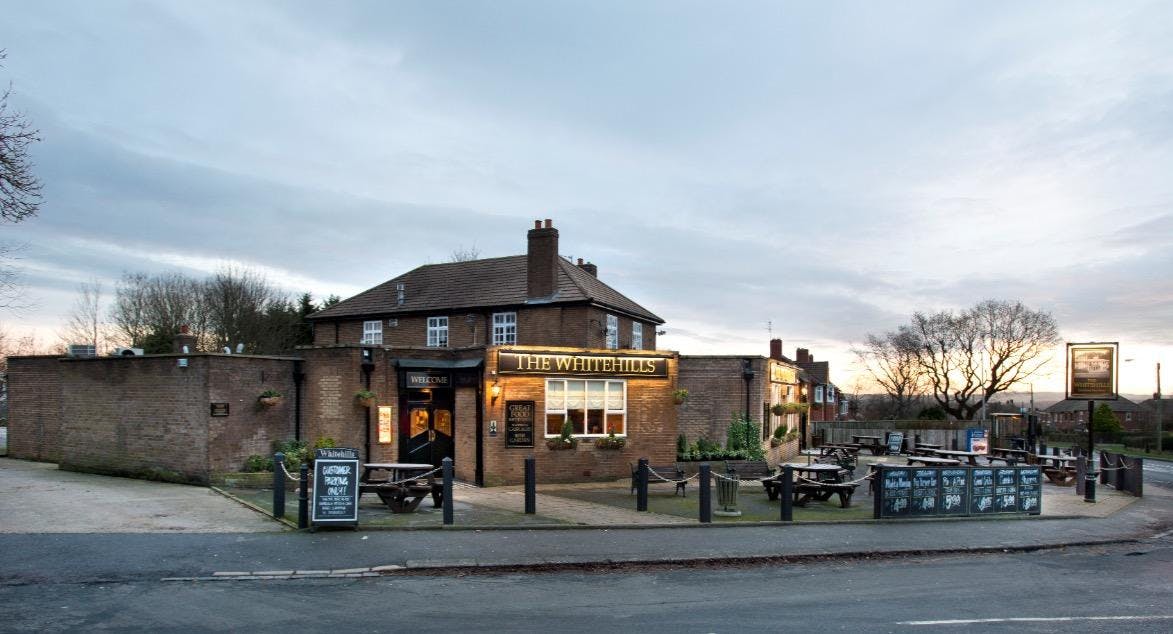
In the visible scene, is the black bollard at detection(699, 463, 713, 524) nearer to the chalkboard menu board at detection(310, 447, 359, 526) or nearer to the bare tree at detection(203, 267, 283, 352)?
the chalkboard menu board at detection(310, 447, 359, 526)

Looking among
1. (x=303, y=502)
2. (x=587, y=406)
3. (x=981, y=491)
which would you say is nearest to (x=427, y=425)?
(x=587, y=406)

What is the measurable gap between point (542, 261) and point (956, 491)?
15.5 metres

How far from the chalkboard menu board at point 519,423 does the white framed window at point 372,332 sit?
13618mm

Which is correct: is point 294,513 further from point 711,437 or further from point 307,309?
point 307,309

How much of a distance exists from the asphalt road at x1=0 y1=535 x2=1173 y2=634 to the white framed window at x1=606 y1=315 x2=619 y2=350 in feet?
60.6

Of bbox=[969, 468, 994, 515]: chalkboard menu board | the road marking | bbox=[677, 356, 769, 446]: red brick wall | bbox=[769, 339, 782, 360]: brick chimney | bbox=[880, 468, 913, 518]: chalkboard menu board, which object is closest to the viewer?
the road marking

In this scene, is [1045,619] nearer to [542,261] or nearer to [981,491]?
[981,491]

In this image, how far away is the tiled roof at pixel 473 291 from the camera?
28.9 metres

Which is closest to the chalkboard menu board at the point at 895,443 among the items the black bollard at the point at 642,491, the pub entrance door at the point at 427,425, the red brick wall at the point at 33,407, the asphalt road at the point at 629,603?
the pub entrance door at the point at 427,425

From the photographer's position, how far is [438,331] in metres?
31.0

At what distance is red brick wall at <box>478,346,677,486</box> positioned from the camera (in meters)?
20.7

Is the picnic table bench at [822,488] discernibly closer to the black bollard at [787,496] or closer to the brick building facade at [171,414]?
the black bollard at [787,496]

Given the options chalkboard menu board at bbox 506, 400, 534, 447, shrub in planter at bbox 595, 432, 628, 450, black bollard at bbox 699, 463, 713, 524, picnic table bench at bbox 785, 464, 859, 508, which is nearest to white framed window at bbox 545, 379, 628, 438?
shrub in planter at bbox 595, 432, 628, 450

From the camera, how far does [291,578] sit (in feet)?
33.7
